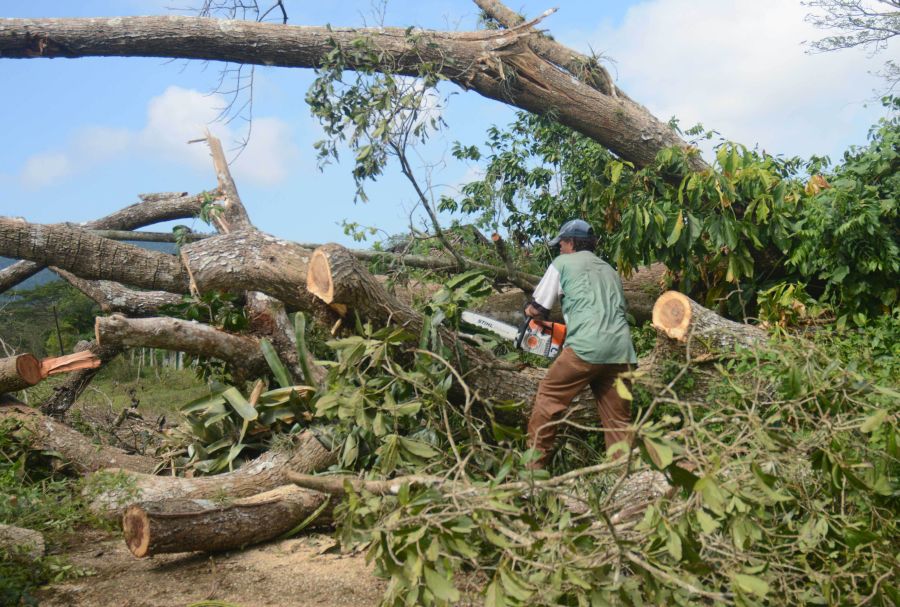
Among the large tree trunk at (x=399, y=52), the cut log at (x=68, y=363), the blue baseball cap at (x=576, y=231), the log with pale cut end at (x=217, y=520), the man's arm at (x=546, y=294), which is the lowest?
the cut log at (x=68, y=363)

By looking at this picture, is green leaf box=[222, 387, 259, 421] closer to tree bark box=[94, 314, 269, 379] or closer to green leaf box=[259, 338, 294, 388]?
green leaf box=[259, 338, 294, 388]

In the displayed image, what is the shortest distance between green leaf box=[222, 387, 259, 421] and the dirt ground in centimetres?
120

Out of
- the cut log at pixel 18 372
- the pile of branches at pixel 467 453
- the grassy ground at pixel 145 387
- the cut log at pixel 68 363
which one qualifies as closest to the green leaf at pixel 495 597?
the pile of branches at pixel 467 453

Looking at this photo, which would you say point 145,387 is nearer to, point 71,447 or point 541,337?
point 71,447

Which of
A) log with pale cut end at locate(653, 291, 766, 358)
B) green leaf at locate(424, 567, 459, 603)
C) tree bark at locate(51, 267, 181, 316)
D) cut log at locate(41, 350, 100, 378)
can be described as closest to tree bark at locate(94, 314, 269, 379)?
cut log at locate(41, 350, 100, 378)

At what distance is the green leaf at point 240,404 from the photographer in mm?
6266

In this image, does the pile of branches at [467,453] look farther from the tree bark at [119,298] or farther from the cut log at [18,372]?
the cut log at [18,372]

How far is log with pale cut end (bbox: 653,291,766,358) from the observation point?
571cm

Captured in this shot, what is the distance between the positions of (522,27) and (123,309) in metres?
4.97

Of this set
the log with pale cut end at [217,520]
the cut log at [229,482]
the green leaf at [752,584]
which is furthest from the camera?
the cut log at [229,482]

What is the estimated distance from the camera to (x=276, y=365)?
6535mm

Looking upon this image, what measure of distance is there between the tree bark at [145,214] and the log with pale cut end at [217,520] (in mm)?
4835

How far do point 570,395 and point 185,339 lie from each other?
3.19 m

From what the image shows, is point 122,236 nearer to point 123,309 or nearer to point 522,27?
point 123,309
